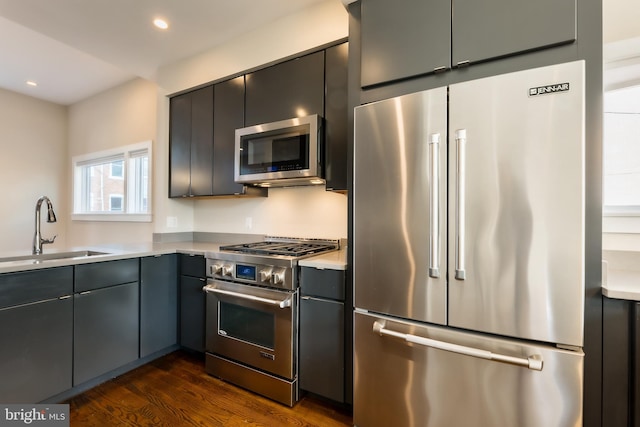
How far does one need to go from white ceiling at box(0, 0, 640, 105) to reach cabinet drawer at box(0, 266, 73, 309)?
1839 millimetres

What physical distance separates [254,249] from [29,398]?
1.46m

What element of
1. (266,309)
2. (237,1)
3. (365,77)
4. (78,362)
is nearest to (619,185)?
(365,77)

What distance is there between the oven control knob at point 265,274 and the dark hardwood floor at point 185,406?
2.58 ft

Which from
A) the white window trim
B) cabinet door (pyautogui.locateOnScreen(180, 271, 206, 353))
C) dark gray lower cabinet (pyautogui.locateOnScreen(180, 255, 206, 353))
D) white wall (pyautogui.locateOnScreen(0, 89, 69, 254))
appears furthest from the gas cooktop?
white wall (pyautogui.locateOnScreen(0, 89, 69, 254))

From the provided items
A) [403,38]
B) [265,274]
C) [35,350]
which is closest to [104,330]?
[35,350]

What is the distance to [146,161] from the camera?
11.6ft

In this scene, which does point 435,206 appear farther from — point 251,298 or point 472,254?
point 251,298

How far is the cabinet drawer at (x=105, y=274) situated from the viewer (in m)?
1.82

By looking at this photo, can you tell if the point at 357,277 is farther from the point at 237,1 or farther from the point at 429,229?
the point at 237,1

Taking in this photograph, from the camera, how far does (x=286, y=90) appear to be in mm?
2150

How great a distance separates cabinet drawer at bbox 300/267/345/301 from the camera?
1649mm

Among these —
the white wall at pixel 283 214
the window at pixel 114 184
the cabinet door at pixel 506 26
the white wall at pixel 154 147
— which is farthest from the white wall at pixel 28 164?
the cabinet door at pixel 506 26

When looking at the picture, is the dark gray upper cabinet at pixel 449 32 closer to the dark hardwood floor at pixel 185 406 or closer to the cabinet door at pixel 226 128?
the cabinet door at pixel 226 128

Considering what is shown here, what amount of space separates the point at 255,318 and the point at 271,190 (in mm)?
1205
